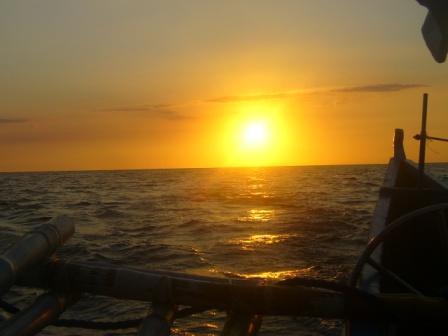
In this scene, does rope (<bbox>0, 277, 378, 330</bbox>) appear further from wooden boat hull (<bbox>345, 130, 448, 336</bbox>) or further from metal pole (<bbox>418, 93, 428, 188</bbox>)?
metal pole (<bbox>418, 93, 428, 188</bbox>)

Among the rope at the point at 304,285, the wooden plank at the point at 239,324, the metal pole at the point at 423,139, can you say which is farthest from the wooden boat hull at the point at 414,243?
the wooden plank at the point at 239,324

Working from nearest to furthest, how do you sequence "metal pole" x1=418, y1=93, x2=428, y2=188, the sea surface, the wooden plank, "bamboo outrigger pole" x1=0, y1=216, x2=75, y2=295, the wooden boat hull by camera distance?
1. "bamboo outrigger pole" x1=0, y1=216, x2=75, y2=295
2. the wooden plank
3. the wooden boat hull
4. "metal pole" x1=418, y1=93, x2=428, y2=188
5. the sea surface

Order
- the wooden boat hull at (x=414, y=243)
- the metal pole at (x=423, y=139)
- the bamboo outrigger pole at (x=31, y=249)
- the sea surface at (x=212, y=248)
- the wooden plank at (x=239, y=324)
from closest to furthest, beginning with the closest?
the bamboo outrigger pole at (x=31, y=249), the wooden plank at (x=239, y=324), the wooden boat hull at (x=414, y=243), the metal pole at (x=423, y=139), the sea surface at (x=212, y=248)

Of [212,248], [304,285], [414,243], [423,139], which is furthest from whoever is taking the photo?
[212,248]

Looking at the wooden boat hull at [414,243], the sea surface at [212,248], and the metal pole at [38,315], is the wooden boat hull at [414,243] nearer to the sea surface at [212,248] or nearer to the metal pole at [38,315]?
the sea surface at [212,248]

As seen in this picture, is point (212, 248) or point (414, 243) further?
point (212, 248)

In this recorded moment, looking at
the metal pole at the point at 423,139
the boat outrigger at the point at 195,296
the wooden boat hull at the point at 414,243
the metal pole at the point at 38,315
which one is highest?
the metal pole at the point at 423,139

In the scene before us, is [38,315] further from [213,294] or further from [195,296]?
[213,294]

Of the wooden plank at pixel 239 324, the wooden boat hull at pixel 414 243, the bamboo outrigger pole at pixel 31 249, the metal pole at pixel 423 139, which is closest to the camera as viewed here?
the bamboo outrigger pole at pixel 31 249

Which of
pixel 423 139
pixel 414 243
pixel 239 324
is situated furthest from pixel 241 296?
pixel 423 139

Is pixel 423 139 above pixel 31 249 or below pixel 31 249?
above

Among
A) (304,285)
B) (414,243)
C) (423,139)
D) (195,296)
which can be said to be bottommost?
(195,296)

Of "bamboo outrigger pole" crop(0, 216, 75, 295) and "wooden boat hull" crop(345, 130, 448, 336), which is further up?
"wooden boat hull" crop(345, 130, 448, 336)

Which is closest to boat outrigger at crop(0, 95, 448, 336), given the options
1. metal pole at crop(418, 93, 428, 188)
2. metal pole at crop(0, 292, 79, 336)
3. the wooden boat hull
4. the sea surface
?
metal pole at crop(0, 292, 79, 336)
